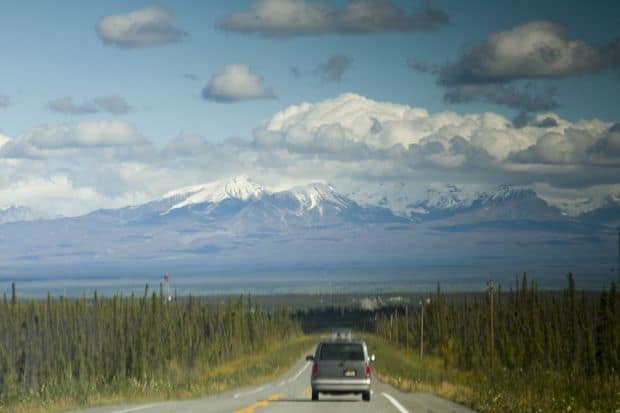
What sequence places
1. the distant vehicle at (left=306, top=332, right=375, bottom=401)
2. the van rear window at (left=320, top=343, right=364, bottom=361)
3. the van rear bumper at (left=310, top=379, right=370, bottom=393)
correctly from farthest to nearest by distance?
the van rear window at (left=320, top=343, right=364, bottom=361), the distant vehicle at (left=306, top=332, right=375, bottom=401), the van rear bumper at (left=310, top=379, right=370, bottom=393)

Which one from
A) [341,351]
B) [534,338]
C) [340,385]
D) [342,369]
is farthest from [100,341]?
[340,385]

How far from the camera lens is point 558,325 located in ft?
541

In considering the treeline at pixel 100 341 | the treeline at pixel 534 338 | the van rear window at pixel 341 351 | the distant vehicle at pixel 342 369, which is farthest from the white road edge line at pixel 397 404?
the treeline at pixel 100 341

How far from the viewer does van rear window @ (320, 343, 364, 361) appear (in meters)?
43.0

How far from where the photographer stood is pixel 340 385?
42281 mm

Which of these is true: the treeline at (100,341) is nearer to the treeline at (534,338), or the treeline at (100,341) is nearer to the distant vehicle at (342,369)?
the treeline at (534,338)

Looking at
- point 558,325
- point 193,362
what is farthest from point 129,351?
point 558,325

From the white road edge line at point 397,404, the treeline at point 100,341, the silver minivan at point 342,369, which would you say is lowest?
the treeline at point 100,341

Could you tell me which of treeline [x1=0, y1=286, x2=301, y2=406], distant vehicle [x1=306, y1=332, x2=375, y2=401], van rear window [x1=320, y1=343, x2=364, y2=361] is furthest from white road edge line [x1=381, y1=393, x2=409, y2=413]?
treeline [x1=0, y1=286, x2=301, y2=406]

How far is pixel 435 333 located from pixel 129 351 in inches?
1815

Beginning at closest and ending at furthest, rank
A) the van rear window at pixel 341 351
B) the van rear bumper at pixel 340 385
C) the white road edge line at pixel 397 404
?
the white road edge line at pixel 397 404 < the van rear bumper at pixel 340 385 < the van rear window at pixel 341 351

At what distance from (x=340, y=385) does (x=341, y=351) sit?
148 centimetres

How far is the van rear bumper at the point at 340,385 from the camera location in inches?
1654

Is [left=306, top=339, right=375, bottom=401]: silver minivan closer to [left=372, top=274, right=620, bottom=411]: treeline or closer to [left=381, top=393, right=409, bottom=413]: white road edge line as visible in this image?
[left=381, top=393, right=409, bottom=413]: white road edge line
